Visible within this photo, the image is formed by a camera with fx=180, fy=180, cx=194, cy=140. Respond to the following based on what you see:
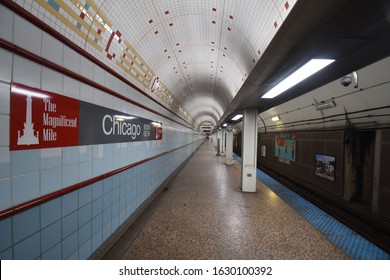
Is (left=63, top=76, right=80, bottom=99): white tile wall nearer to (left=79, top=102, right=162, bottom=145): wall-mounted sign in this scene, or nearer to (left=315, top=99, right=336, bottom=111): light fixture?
(left=79, top=102, right=162, bottom=145): wall-mounted sign

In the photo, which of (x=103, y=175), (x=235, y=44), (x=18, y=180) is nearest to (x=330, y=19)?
(x=235, y=44)

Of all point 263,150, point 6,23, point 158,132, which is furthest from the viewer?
point 263,150

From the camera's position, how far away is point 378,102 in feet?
13.0

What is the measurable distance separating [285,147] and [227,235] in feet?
22.0

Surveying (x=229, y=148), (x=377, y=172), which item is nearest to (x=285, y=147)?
(x=229, y=148)

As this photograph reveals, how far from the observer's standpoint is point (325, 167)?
5.93m

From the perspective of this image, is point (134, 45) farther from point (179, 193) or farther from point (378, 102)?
point (378, 102)

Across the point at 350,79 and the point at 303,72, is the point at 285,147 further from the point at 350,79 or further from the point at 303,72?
the point at 303,72

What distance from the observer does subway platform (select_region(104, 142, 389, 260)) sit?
8.87 feet

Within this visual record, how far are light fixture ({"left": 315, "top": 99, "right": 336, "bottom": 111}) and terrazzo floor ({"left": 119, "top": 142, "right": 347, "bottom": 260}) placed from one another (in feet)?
10.3

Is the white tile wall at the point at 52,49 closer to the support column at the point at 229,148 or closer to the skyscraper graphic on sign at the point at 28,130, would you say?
the skyscraper graphic on sign at the point at 28,130

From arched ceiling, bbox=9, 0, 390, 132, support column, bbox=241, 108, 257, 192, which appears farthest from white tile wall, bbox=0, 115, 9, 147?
support column, bbox=241, 108, 257, 192

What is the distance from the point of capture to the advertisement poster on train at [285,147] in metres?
7.89

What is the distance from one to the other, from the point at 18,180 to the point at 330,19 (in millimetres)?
3006
